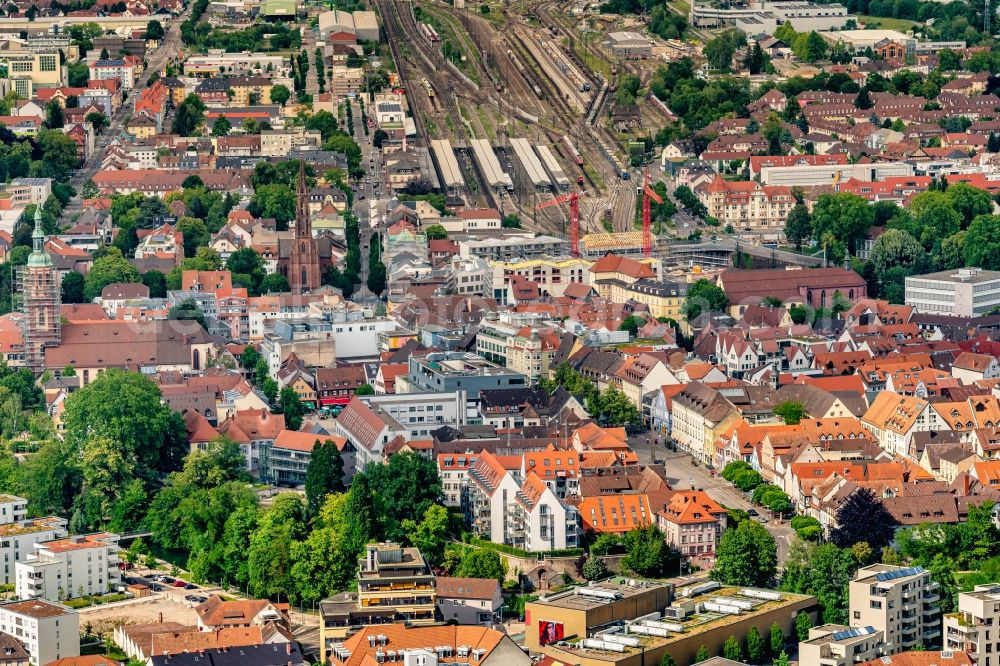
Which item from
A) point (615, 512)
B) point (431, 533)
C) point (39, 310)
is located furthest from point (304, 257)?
point (615, 512)

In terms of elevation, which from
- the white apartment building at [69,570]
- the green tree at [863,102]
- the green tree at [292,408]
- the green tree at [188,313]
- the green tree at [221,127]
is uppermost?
the green tree at [863,102]

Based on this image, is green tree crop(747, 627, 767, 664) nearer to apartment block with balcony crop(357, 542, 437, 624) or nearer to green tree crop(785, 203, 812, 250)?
apartment block with balcony crop(357, 542, 437, 624)

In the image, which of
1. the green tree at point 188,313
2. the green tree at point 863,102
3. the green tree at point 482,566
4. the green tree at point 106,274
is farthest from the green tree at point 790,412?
the green tree at point 863,102

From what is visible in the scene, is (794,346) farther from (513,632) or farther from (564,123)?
(564,123)

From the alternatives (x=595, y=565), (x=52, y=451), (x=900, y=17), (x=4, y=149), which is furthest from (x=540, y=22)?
(x=595, y=565)

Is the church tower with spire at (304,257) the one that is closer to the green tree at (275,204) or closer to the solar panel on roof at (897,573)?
the green tree at (275,204)

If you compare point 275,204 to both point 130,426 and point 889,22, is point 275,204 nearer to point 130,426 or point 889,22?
point 130,426
